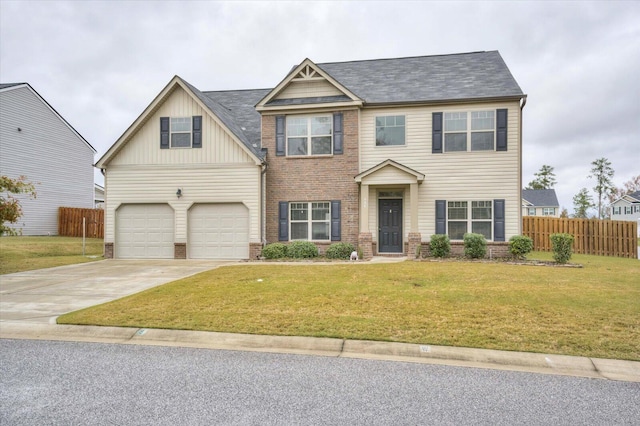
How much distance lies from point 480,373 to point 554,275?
7.69m

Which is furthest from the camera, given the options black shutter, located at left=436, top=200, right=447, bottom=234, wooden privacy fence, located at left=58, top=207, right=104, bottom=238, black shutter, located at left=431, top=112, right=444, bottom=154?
wooden privacy fence, located at left=58, top=207, right=104, bottom=238

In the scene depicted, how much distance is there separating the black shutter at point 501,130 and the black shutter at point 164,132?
45.5ft

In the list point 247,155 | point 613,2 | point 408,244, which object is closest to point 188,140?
point 247,155

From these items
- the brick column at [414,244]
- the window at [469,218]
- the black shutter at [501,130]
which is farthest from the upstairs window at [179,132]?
the black shutter at [501,130]

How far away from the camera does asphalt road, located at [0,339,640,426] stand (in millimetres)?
3381

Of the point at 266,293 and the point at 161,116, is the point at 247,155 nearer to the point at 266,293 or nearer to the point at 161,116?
the point at 161,116

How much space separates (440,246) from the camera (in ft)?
→ 47.4

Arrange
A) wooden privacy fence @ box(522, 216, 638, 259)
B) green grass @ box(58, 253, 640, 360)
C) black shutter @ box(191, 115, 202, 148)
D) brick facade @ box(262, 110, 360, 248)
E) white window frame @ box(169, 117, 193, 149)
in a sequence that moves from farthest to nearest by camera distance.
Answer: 1. wooden privacy fence @ box(522, 216, 638, 259)
2. white window frame @ box(169, 117, 193, 149)
3. black shutter @ box(191, 115, 202, 148)
4. brick facade @ box(262, 110, 360, 248)
5. green grass @ box(58, 253, 640, 360)

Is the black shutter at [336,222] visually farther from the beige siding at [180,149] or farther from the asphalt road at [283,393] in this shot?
the asphalt road at [283,393]

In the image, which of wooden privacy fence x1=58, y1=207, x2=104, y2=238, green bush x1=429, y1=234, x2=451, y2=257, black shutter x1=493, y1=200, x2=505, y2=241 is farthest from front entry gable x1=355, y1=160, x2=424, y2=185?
wooden privacy fence x1=58, y1=207, x2=104, y2=238

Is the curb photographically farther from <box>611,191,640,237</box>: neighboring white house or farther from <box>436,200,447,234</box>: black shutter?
<box>611,191,640,237</box>: neighboring white house

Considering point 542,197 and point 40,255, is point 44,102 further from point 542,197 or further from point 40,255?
point 542,197

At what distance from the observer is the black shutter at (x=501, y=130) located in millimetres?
15164

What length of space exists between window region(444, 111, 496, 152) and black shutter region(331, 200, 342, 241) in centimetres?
512
